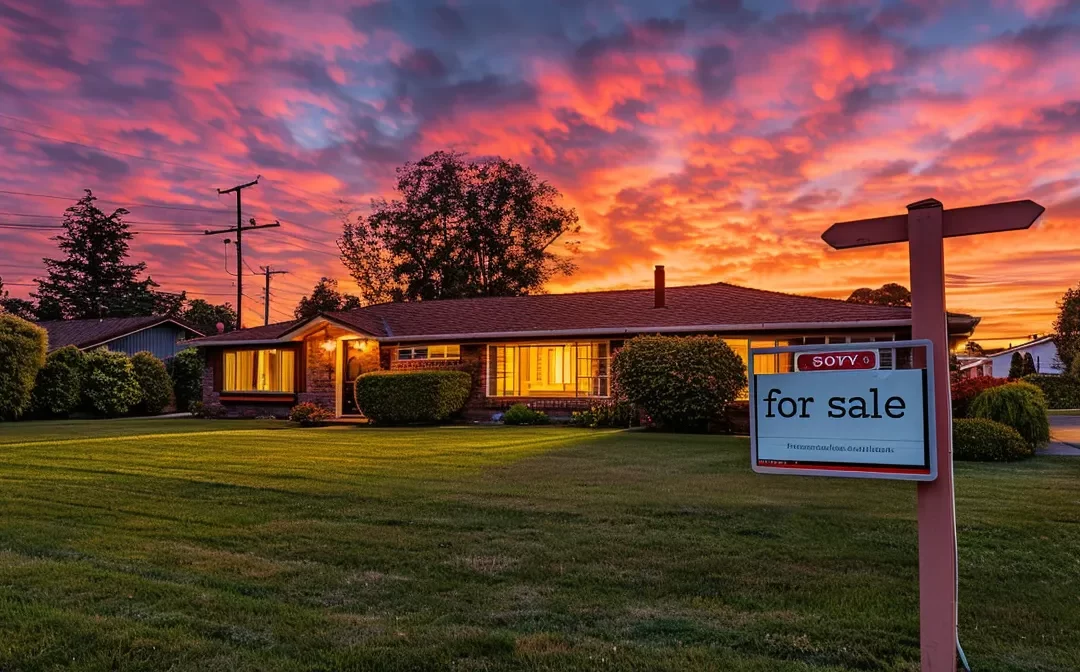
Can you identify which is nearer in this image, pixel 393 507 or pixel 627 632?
pixel 627 632

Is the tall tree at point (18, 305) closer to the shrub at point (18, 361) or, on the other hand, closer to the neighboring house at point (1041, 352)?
the shrub at point (18, 361)

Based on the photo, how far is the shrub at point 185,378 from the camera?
31609mm

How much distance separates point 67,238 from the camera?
2156 inches

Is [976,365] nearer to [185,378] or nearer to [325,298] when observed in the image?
[325,298]

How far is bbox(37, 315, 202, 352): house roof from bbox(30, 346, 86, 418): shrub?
5.16 metres

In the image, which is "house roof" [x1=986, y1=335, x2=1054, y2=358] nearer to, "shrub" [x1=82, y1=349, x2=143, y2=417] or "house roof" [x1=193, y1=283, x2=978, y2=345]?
"house roof" [x1=193, y1=283, x2=978, y2=345]

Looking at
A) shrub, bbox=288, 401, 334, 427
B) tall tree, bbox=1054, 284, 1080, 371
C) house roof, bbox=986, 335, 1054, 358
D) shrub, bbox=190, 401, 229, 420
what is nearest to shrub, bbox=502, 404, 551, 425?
shrub, bbox=288, 401, 334, 427

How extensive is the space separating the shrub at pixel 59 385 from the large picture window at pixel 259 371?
4.99 metres

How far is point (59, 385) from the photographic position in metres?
25.2

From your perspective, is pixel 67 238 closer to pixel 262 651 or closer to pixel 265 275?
pixel 265 275

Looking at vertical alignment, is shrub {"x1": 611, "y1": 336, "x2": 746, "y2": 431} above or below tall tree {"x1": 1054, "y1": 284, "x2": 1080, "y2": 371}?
below

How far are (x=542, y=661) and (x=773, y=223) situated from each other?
18.4 metres

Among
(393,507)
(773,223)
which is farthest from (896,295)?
(393,507)

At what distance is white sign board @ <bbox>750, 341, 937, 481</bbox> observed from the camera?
9.49 feet
